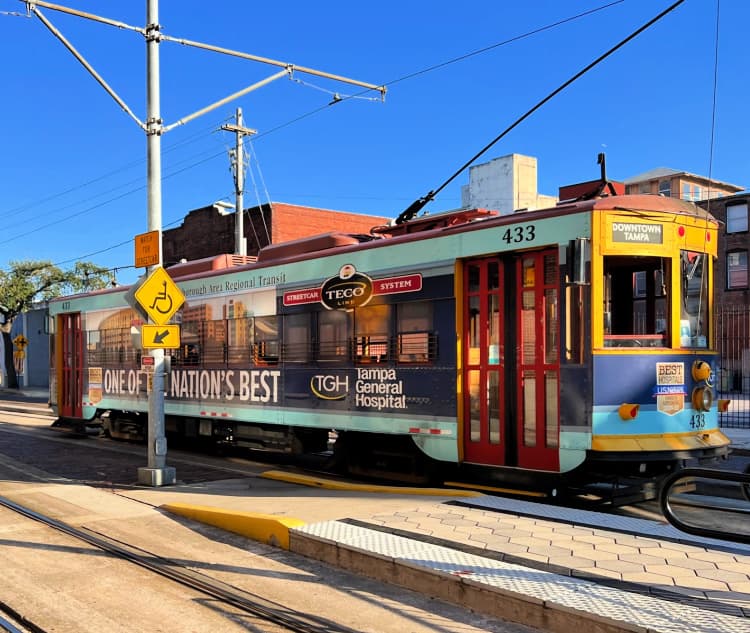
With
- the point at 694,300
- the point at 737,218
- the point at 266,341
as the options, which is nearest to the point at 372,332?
the point at 266,341

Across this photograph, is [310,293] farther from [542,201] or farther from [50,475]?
[542,201]

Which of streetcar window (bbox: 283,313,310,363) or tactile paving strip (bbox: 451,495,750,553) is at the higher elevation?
streetcar window (bbox: 283,313,310,363)

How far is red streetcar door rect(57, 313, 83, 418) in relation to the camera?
18484mm

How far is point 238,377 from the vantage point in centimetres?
1304

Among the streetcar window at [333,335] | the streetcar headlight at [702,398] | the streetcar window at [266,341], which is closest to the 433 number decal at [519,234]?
the streetcar headlight at [702,398]

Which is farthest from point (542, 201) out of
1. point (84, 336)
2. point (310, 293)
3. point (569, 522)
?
point (569, 522)

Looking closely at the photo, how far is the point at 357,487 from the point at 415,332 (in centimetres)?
214

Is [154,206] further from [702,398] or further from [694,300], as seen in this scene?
[702,398]

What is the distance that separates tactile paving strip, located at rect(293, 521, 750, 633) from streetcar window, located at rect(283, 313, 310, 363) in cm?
482

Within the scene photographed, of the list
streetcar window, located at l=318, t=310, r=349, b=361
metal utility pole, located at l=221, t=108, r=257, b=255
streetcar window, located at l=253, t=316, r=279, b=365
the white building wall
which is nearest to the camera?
streetcar window, located at l=318, t=310, r=349, b=361

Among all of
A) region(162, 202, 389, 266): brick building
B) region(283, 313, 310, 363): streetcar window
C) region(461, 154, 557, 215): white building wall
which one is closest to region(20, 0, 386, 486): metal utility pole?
region(283, 313, 310, 363): streetcar window

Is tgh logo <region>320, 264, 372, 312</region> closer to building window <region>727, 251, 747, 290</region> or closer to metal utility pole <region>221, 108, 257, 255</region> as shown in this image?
metal utility pole <region>221, 108, 257, 255</region>

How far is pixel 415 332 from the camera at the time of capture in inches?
Result: 388

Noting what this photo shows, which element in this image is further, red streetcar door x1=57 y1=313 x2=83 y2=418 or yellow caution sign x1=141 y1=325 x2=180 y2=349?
red streetcar door x1=57 y1=313 x2=83 y2=418
